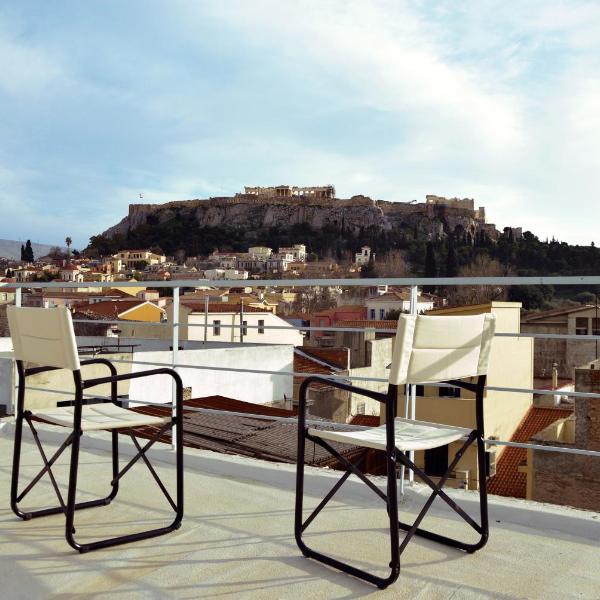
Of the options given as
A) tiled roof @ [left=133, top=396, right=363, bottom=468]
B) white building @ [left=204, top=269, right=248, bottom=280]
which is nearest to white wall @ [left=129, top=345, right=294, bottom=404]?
tiled roof @ [left=133, top=396, right=363, bottom=468]

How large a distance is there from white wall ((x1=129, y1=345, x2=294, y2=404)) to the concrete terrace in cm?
922

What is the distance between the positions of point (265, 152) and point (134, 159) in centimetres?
2554

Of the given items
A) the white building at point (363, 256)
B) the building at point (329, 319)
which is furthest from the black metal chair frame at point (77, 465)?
the white building at point (363, 256)

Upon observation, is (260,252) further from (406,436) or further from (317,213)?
(406,436)

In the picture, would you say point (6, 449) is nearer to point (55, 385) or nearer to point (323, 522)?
point (323, 522)

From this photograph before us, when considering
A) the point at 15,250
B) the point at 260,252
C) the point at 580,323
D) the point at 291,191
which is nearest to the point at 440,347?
the point at 580,323

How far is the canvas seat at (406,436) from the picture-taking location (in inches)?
66.7

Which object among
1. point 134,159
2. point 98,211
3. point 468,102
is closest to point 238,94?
point 468,102

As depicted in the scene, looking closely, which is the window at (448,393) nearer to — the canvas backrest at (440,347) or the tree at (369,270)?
the canvas backrest at (440,347)

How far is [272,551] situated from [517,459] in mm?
15816

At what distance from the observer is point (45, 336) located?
2.00 meters

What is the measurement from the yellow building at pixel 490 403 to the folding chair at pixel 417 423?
12152 millimetres

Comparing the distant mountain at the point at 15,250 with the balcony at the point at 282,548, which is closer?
the balcony at the point at 282,548

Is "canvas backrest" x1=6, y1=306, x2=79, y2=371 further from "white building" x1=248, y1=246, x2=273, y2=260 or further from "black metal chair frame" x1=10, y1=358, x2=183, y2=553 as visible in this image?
"white building" x1=248, y1=246, x2=273, y2=260
